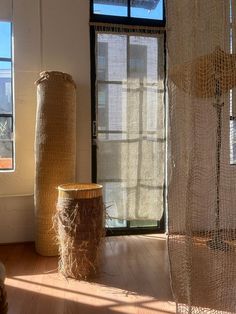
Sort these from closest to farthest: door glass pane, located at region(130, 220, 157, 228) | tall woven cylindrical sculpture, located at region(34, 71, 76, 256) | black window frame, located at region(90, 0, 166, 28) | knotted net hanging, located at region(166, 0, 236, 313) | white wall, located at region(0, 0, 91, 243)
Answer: knotted net hanging, located at region(166, 0, 236, 313) → tall woven cylindrical sculpture, located at region(34, 71, 76, 256) → white wall, located at region(0, 0, 91, 243) → black window frame, located at region(90, 0, 166, 28) → door glass pane, located at region(130, 220, 157, 228)

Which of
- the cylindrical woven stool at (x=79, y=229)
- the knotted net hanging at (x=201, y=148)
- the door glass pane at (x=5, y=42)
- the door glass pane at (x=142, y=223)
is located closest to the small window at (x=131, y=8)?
the door glass pane at (x=5, y=42)

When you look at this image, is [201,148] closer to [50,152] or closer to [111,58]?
[50,152]

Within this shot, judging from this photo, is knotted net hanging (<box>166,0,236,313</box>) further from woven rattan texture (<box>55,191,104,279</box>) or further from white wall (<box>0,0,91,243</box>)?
white wall (<box>0,0,91,243</box>)

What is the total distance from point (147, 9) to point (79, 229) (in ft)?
7.08

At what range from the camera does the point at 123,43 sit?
2.90m

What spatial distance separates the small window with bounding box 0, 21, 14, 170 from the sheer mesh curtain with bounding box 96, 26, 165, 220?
30.9 inches

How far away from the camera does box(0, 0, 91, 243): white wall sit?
272 cm

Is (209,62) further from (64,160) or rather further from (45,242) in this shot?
(45,242)

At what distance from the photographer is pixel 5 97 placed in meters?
2.80

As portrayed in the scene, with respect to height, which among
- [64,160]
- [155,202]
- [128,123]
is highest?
[128,123]

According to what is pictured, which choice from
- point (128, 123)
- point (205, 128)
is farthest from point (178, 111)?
point (128, 123)

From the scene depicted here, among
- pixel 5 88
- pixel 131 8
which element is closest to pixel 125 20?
pixel 131 8

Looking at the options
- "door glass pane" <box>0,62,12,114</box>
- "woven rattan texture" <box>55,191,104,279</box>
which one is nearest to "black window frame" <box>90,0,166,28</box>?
"door glass pane" <box>0,62,12,114</box>

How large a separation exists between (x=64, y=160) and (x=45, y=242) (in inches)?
26.4
